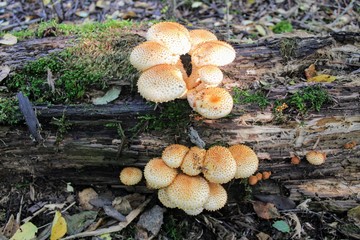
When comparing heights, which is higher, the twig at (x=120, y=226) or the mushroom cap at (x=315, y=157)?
the mushroom cap at (x=315, y=157)

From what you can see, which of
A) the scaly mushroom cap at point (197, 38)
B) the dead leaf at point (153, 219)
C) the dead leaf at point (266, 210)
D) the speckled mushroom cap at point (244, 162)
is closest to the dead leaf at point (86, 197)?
the dead leaf at point (153, 219)

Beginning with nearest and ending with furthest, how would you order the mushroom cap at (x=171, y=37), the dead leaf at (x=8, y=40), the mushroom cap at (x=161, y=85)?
the mushroom cap at (x=161, y=85) → the mushroom cap at (x=171, y=37) → the dead leaf at (x=8, y=40)

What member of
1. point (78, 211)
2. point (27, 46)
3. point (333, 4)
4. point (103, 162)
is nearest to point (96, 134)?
point (103, 162)

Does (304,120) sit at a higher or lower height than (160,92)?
lower

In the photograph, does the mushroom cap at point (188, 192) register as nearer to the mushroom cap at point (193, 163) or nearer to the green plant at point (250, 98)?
the mushroom cap at point (193, 163)

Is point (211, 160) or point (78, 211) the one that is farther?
point (78, 211)

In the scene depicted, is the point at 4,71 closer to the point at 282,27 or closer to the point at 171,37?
the point at 171,37

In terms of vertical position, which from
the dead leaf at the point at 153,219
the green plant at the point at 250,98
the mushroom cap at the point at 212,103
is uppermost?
the mushroom cap at the point at 212,103

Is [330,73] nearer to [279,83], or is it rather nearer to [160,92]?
[279,83]
